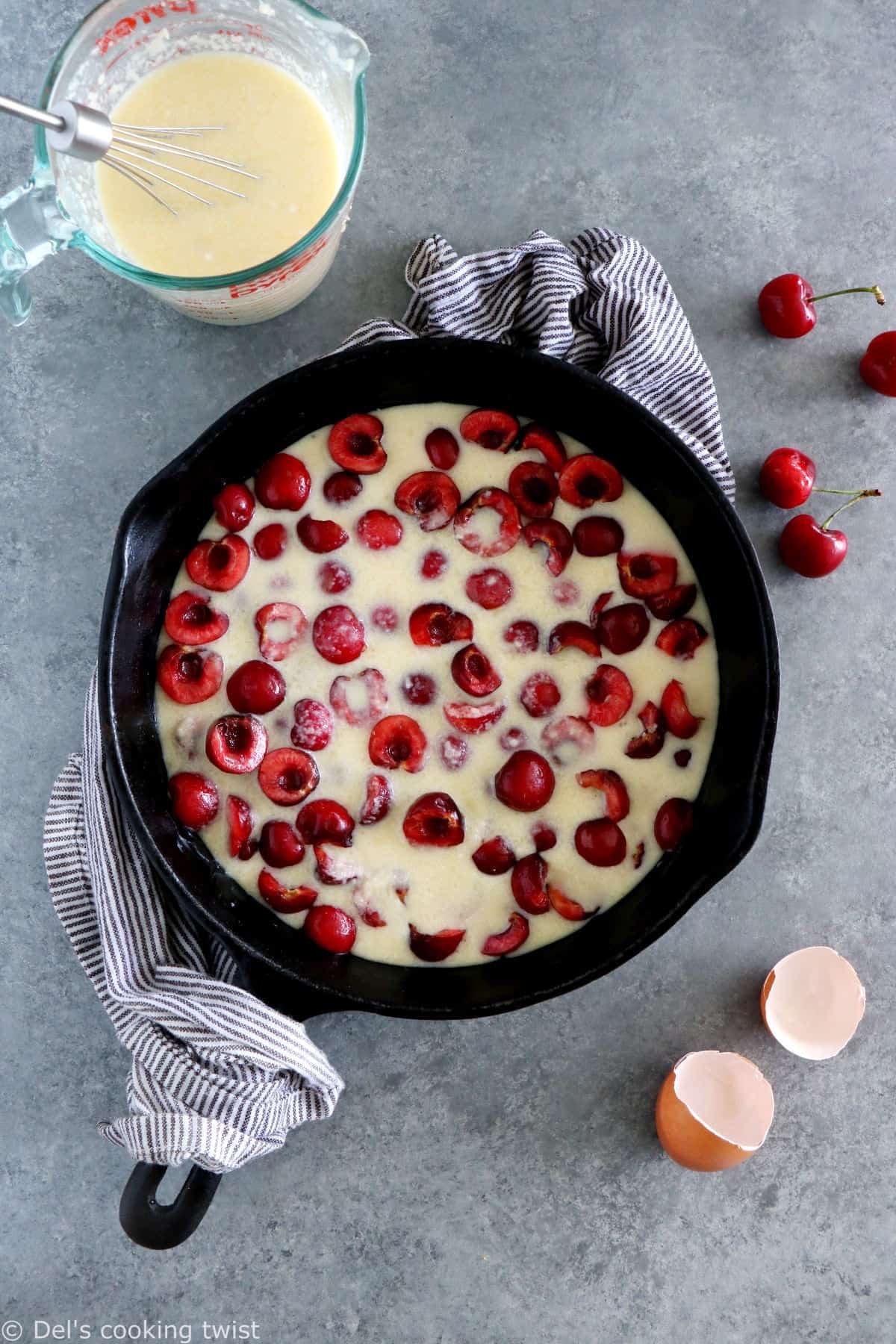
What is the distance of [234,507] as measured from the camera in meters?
1.76

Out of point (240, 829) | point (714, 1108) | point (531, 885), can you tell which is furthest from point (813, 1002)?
point (240, 829)

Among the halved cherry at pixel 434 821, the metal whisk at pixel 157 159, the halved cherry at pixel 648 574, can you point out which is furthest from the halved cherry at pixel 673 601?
the metal whisk at pixel 157 159

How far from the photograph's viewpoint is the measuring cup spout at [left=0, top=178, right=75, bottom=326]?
1530mm

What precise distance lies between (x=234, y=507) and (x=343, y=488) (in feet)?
0.54

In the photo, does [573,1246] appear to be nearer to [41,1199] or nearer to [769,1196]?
[769,1196]

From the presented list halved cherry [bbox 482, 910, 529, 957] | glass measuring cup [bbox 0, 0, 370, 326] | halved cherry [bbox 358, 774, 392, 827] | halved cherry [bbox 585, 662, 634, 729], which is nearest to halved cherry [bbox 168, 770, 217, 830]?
halved cherry [bbox 358, 774, 392, 827]

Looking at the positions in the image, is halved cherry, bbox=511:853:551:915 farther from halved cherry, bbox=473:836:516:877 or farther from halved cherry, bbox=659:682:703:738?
halved cherry, bbox=659:682:703:738

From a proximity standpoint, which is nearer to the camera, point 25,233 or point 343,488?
point 25,233

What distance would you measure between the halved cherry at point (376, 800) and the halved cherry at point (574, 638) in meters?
0.32

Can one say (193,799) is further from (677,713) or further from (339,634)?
(677,713)

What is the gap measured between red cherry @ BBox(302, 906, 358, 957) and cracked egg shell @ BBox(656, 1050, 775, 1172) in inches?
22.1

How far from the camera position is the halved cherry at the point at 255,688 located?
173 centimetres

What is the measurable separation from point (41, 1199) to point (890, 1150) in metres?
1.40

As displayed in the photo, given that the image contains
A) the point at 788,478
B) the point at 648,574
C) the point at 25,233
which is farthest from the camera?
the point at 788,478
